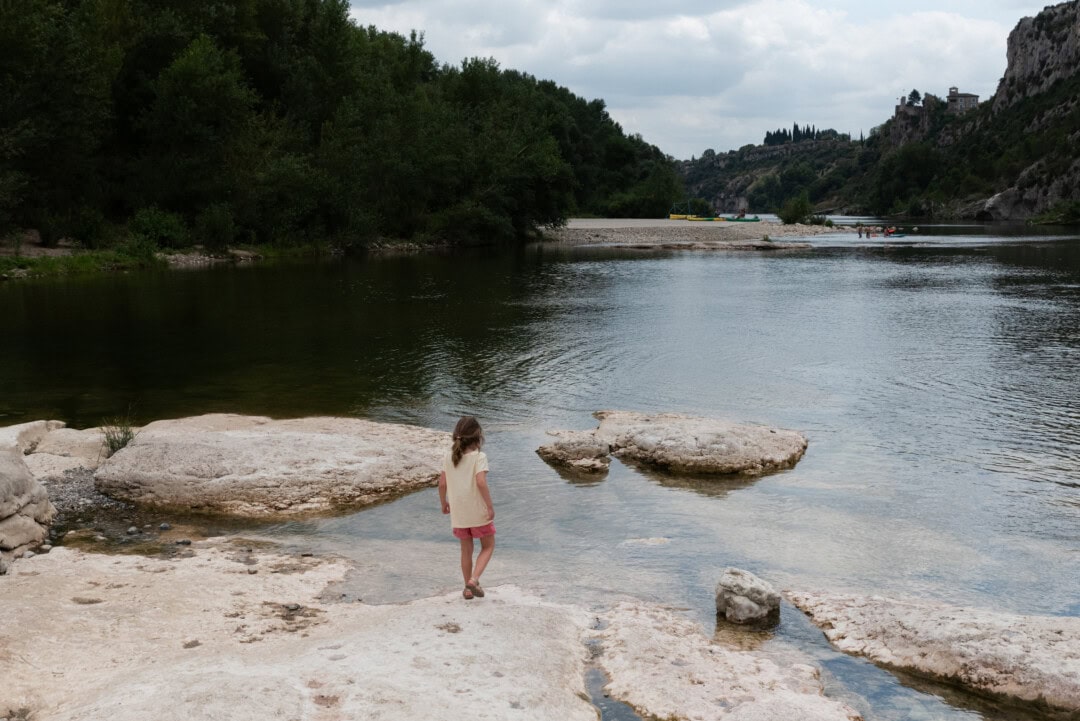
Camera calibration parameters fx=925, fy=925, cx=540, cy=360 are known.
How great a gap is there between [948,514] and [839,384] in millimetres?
9337

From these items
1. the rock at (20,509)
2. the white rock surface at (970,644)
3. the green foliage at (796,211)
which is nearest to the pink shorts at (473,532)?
the white rock surface at (970,644)

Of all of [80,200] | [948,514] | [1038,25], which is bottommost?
[948,514]

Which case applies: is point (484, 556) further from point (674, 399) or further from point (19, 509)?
point (674, 399)

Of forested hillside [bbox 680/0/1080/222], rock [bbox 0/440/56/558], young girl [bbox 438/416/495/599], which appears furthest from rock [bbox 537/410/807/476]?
forested hillside [bbox 680/0/1080/222]

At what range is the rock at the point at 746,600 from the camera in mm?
8812

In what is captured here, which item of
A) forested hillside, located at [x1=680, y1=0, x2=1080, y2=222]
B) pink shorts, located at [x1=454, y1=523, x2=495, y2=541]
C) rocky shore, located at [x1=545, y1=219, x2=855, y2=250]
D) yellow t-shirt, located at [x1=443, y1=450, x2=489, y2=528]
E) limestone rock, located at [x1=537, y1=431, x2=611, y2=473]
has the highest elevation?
forested hillside, located at [x1=680, y1=0, x2=1080, y2=222]

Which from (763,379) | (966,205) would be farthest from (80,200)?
(966,205)

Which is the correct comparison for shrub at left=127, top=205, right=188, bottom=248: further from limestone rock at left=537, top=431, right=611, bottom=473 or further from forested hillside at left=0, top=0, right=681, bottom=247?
limestone rock at left=537, top=431, right=611, bottom=473

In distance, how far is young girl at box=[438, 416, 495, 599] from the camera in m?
9.02

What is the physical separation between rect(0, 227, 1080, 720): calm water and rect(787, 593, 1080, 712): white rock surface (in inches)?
9.6

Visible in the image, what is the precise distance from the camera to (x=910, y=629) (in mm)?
8367

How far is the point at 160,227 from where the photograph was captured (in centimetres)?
5716

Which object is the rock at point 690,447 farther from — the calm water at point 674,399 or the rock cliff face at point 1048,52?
the rock cliff face at point 1048,52

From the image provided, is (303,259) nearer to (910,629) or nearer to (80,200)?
(80,200)
